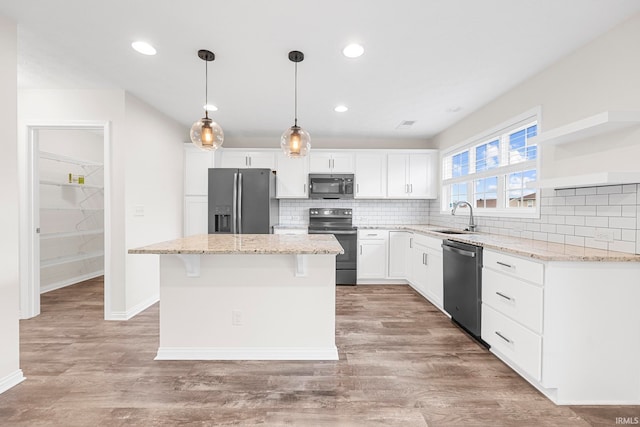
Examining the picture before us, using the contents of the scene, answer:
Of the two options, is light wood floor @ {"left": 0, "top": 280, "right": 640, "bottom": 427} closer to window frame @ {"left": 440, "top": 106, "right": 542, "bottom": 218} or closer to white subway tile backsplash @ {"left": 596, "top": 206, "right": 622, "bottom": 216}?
white subway tile backsplash @ {"left": 596, "top": 206, "right": 622, "bottom": 216}

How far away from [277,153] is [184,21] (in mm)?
2847

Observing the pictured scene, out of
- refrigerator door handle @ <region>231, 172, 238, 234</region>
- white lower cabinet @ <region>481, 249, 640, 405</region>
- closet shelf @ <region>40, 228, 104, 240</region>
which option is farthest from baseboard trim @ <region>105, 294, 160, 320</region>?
white lower cabinet @ <region>481, 249, 640, 405</region>

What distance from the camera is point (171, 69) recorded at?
262 centimetres

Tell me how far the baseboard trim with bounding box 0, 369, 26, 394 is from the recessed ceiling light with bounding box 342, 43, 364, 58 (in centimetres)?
333

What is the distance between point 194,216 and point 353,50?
3.34 meters

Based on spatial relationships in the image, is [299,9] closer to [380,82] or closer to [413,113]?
[380,82]

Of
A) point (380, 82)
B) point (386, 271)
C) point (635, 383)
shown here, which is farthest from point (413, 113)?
point (635, 383)

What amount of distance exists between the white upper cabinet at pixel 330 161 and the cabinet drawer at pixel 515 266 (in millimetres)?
2836

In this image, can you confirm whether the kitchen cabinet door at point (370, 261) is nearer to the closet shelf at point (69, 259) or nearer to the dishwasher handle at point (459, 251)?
the dishwasher handle at point (459, 251)

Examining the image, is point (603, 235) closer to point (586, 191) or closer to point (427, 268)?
point (586, 191)

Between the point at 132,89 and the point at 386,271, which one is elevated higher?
the point at 132,89

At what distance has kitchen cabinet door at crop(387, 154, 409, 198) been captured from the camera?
15.9 feet

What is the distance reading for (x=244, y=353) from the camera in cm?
231

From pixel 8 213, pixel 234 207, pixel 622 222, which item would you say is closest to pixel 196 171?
pixel 234 207
